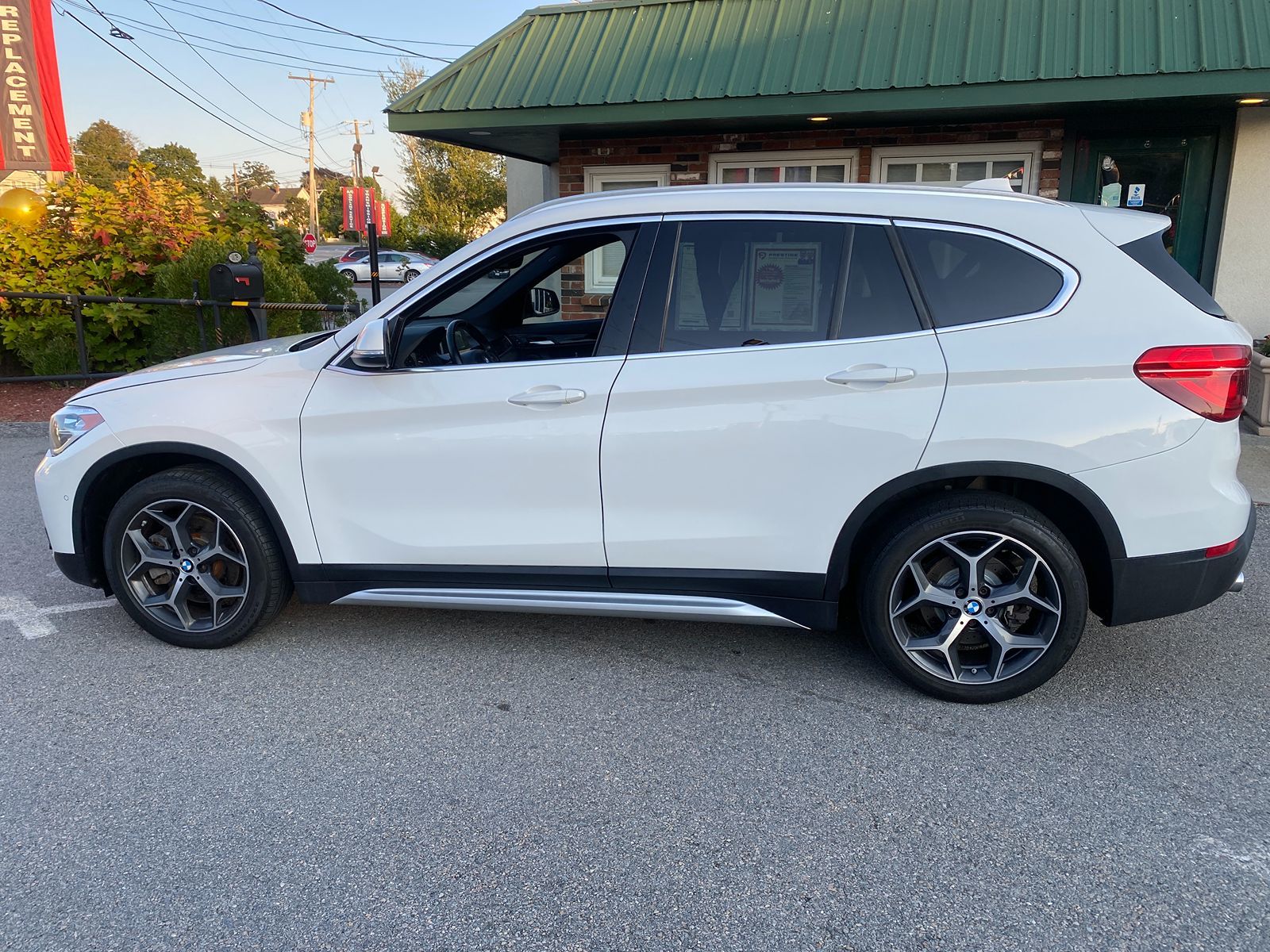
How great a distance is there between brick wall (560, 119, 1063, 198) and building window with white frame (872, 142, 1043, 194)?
55 mm

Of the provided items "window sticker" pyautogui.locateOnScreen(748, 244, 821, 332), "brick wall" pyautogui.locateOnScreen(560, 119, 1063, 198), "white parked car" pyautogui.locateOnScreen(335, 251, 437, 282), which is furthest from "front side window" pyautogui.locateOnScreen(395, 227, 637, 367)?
"white parked car" pyautogui.locateOnScreen(335, 251, 437, 282)

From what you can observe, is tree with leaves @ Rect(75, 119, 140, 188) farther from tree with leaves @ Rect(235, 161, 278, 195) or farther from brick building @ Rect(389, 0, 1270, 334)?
brick building @ Rect(389, 0, 1270, 334)

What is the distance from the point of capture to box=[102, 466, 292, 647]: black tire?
3.87 meters

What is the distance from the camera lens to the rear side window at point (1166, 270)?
3258 mm

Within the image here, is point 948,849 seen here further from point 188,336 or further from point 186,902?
point 188,336

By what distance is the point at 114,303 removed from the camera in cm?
1030

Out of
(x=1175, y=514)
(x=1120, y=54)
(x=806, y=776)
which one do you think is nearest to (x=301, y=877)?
(x=806, y=776)

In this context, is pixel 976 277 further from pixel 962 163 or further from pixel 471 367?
pixel 962 163

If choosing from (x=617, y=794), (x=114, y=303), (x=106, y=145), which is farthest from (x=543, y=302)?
(x=106, y=145)

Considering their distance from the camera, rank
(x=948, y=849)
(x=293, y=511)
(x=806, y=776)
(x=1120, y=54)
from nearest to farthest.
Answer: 1. (x=948, y=849)
2. (x=806, y=776)
3. (x=293, y=511)
4. (x=1120, y=54)

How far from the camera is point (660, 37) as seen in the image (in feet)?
28.3

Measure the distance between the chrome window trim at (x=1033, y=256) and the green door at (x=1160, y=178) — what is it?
6.01m

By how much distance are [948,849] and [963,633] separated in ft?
3.34

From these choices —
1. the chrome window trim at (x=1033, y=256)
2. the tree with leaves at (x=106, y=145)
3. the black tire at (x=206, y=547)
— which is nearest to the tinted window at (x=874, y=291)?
the chrome window trim at (x=1033, y=256)
